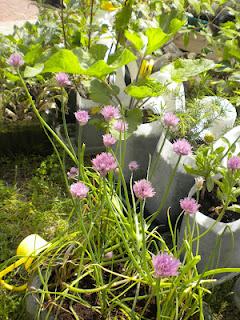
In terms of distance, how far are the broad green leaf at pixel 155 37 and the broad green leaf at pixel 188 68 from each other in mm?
101

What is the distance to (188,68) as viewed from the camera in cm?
140

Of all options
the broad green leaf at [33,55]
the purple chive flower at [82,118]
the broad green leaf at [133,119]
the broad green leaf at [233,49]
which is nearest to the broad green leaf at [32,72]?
the purple chive flower at [82,118]

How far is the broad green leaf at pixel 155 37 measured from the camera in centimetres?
131

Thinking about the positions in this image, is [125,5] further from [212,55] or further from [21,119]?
[212,55]

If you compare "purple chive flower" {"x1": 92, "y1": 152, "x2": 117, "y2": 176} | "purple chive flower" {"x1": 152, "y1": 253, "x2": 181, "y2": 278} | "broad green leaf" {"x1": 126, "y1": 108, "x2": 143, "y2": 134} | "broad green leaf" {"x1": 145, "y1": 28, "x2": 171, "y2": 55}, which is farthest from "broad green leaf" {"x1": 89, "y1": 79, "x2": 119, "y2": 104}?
"purple chive flower" {"x1": 152, "y1": 253, "x2": 181, "y2": 278}

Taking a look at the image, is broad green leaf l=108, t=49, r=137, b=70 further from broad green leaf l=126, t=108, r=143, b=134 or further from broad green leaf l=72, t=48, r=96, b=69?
broad green leaf l=126, t=108, r=143, b=134

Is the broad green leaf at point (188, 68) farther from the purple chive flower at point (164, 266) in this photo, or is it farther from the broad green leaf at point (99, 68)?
the purple chive flower at point (164, 266)

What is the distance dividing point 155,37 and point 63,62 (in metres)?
0.41

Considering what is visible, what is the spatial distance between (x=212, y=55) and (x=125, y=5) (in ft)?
2.89

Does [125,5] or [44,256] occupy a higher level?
[125,5]

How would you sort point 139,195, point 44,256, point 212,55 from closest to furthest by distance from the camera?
point 139,195 → point 44,256 → point 212,55

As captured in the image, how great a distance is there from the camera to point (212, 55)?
2.30 meters

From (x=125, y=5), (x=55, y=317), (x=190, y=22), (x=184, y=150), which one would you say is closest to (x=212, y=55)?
(x=190, y=22)

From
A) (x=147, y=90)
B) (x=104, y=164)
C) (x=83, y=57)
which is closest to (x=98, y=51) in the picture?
(x=83, y=57)
